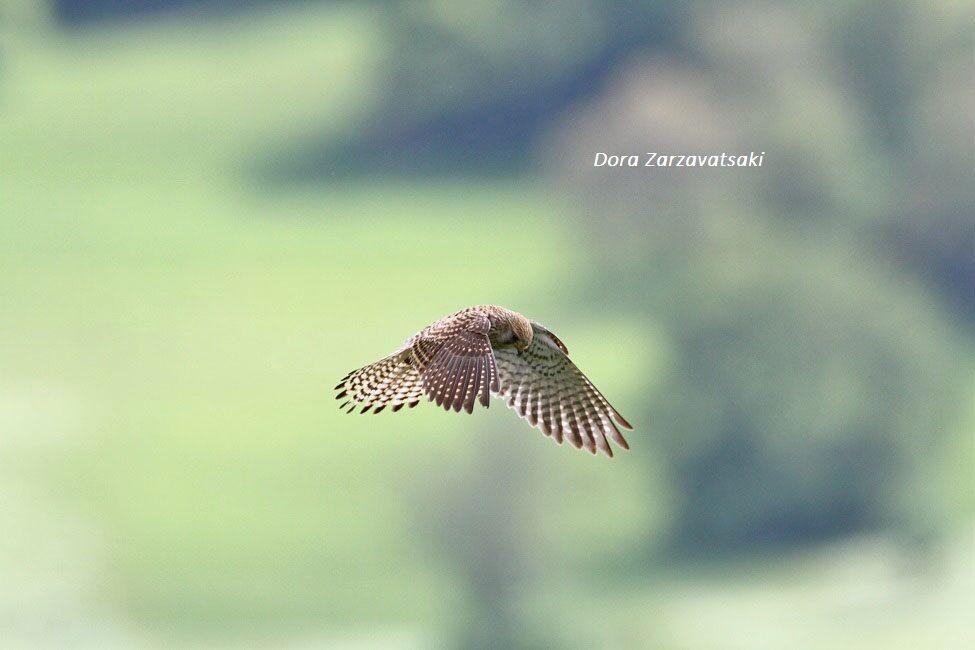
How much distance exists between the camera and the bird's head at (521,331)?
4.54 meters

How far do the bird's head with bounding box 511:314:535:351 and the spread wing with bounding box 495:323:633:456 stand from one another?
0.17 meters

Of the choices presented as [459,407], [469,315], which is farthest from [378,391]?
[459,407]

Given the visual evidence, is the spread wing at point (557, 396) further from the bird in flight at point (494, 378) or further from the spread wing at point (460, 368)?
the spread wing at point (460, 368)

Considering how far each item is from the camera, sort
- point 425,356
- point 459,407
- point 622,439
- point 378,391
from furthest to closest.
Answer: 1. point 622,439
2. point 378,391
3. point 425,356
4. point 459,407

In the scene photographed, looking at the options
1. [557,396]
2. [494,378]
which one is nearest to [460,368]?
[494,378]

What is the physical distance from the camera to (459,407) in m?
3.80

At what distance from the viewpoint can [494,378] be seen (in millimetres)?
4008

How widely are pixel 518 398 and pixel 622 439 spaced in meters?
0.39

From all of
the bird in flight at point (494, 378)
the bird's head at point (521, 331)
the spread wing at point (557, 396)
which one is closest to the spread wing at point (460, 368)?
the bird in flight at point (494, 378)

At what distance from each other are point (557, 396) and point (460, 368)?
98 centimetres

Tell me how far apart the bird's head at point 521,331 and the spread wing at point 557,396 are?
173 mm

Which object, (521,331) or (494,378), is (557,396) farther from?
(494,378)

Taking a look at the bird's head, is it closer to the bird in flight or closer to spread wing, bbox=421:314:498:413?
the bird in flight

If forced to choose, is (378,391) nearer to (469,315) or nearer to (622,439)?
(469,315)
